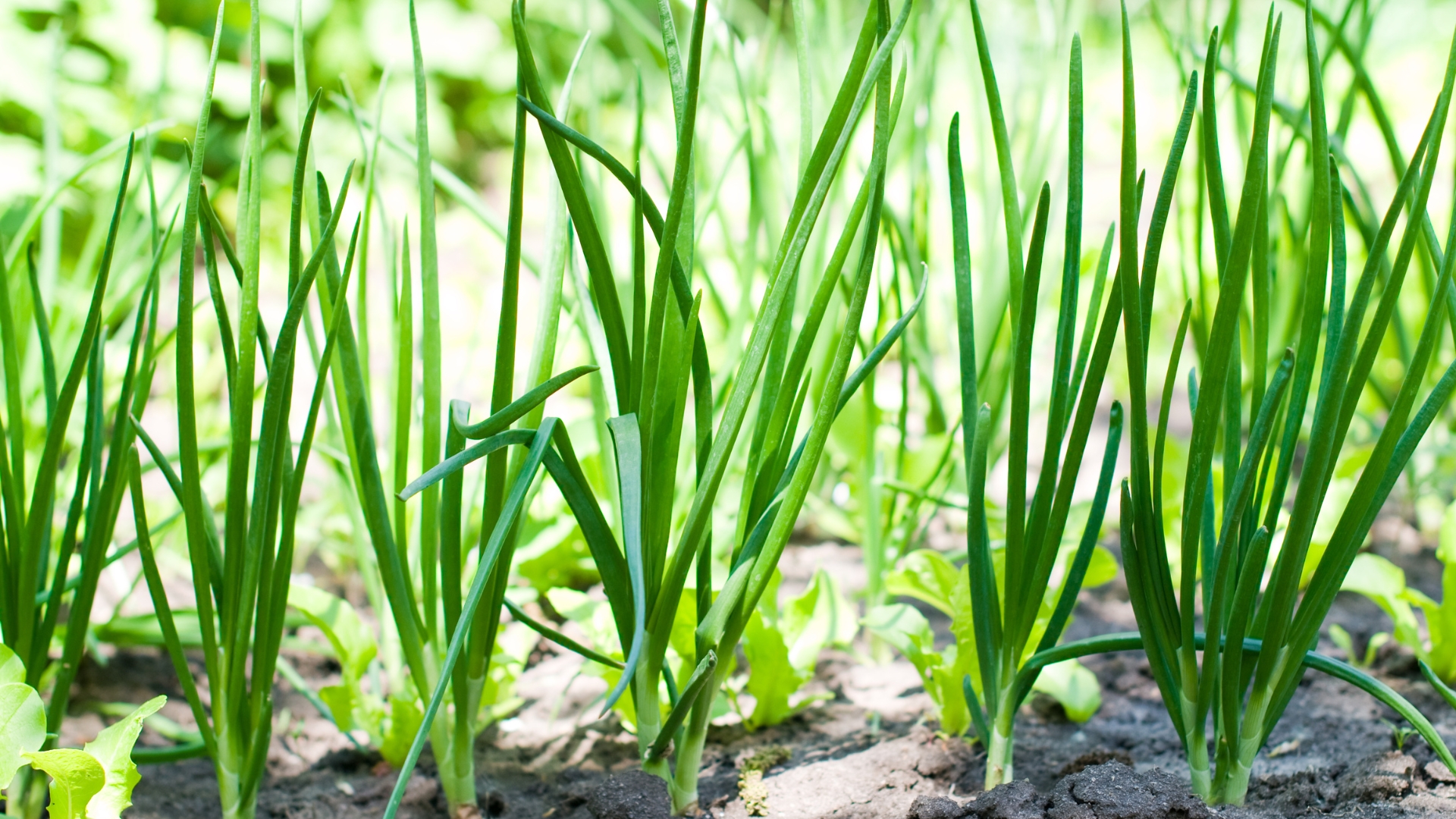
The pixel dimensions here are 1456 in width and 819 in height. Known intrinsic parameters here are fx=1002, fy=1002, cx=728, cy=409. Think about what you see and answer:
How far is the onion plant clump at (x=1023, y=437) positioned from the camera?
0.64 m

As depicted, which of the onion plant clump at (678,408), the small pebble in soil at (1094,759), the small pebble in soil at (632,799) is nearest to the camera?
the onion plant clump at (678,408)

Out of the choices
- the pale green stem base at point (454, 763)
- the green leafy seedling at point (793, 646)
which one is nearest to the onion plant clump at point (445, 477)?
the pale green stem base at point (454, 763)

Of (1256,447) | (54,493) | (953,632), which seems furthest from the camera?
(953,632)

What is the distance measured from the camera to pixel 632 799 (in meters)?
0.70

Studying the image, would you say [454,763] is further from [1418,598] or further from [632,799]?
[1418,598]

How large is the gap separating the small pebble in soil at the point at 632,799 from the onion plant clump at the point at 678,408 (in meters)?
0.02

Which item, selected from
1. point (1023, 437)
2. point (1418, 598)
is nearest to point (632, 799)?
point (1023, 437)

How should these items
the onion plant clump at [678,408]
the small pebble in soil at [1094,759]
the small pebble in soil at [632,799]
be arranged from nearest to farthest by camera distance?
the onion plant clump at [678,408] → the small pebble in soil at [632,799] → the small pebble in soil at [1094,759]

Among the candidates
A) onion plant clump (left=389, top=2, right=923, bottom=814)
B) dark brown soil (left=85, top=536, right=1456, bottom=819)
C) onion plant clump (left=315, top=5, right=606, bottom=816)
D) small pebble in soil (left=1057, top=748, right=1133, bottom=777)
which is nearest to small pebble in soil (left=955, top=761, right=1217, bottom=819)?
dark brown soil (left=85, top=536, right=1456, bottom=819)

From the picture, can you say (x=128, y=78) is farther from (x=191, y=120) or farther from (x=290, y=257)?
(x=290, y=257)

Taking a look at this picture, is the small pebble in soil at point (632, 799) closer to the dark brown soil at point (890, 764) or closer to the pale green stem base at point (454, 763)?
the dark brown soil at point (890, 764)

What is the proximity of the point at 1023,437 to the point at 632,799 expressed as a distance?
1.20 feet

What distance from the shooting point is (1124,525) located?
671 millimetres

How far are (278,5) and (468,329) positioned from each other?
1.41m
